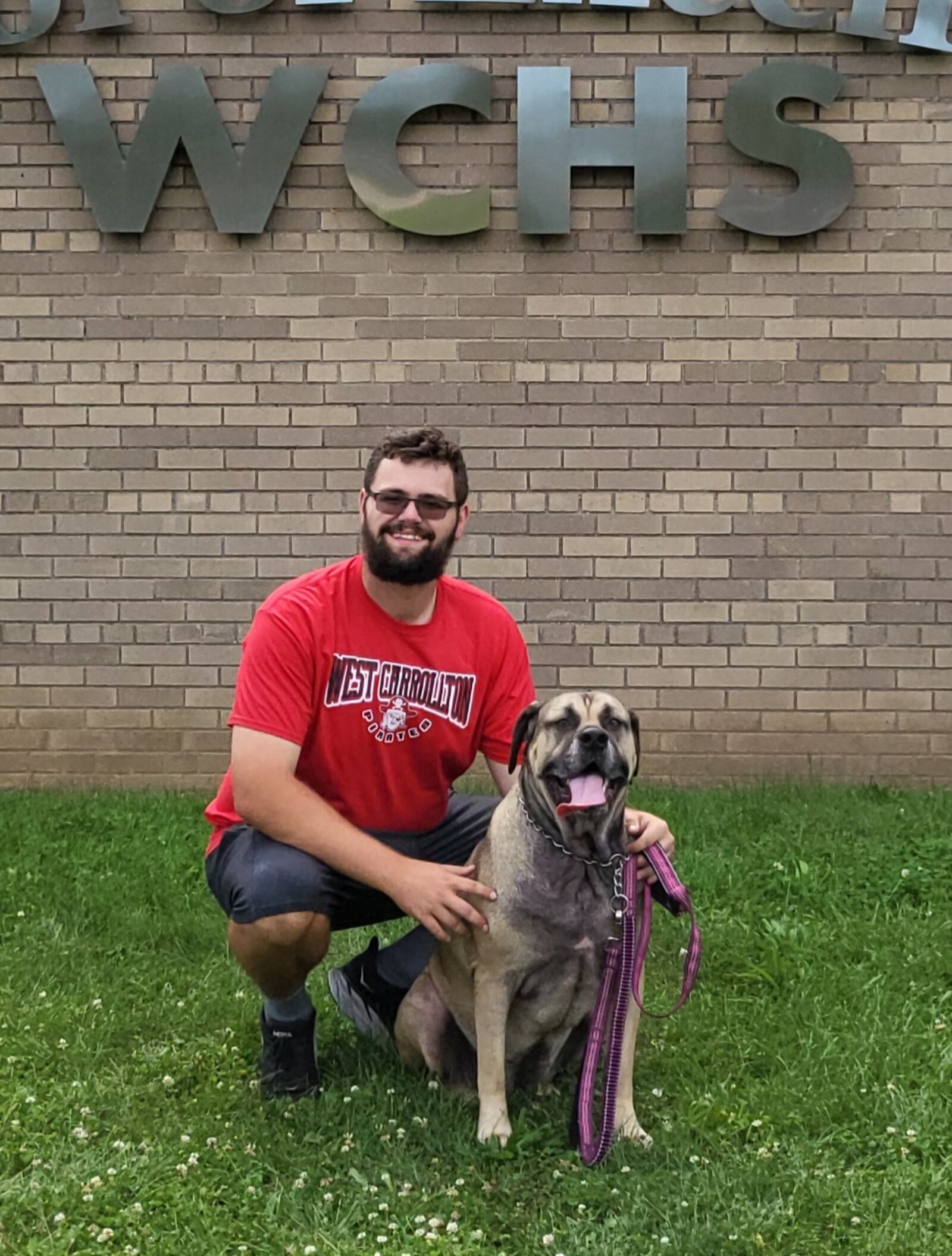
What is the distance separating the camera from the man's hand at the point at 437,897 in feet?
9.46

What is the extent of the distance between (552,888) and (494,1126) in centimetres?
57

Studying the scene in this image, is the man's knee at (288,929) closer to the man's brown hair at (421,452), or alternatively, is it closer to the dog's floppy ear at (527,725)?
the dog's floppy ear at (527,725)

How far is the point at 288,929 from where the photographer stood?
9.90ft

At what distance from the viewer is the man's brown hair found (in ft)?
10.4

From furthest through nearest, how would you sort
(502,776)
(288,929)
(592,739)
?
(502,776) < (288,929) < (592,739)

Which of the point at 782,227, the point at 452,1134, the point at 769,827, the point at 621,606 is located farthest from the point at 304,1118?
the point at 782,227

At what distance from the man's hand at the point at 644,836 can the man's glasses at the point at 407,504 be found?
2.83 feet

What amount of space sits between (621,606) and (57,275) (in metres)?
3.17

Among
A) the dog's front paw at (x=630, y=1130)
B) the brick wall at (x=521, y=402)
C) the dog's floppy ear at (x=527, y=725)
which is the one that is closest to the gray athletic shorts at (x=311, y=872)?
the dog's floppy ear at (x=527, y=725)

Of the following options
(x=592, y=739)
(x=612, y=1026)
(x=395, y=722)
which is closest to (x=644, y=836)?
(x=592, y=739)

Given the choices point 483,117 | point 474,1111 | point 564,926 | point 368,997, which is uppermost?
point 483,117

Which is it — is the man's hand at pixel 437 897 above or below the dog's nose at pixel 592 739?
below

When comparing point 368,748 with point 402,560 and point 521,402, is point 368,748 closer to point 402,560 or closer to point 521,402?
point 402,560

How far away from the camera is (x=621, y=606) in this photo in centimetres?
620
